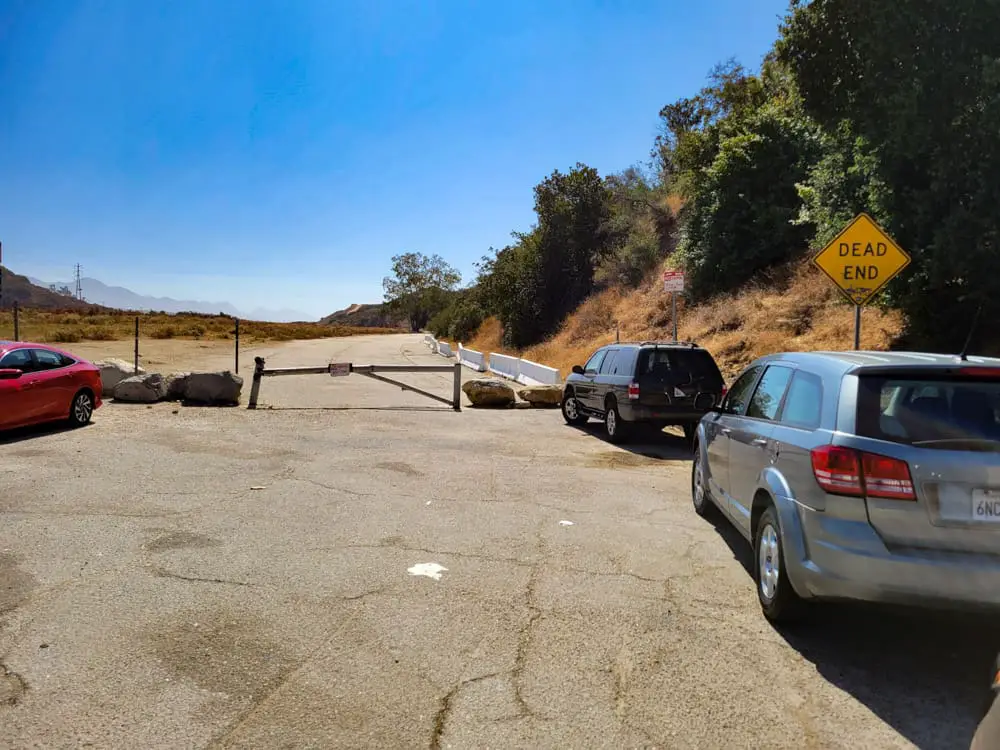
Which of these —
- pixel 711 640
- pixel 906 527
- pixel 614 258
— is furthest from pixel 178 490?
pixel 614 258

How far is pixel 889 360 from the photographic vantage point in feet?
14.3

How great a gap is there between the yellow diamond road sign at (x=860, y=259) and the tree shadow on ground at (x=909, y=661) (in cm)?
709

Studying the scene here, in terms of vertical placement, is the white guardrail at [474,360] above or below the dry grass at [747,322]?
below

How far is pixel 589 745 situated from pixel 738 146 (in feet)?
79.8

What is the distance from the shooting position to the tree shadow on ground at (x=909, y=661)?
340cm

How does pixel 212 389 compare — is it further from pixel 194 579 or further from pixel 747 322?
pixel 747 322

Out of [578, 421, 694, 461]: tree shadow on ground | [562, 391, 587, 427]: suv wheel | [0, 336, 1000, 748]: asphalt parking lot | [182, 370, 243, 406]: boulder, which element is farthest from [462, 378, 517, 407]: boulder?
[0, 336, 1000, 748]: asphalt parking lot

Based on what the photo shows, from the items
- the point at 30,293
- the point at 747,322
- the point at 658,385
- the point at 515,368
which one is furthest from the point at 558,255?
the point at 30,293

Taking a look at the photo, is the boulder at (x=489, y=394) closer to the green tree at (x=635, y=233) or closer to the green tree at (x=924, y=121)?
the green tree at (x=924, y=121)

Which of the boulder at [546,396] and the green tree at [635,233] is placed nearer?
the boulder at [546,396]

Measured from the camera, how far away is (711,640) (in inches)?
167

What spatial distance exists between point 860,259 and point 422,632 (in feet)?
30.1

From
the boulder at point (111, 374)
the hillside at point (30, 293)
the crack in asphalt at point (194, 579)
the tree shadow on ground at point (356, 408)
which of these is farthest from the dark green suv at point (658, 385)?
the hillside at point (30, 293)

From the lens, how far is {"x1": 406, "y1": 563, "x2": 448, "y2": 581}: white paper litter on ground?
17.3 feet
